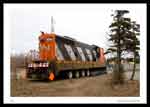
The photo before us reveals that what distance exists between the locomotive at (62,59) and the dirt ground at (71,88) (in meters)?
0.37

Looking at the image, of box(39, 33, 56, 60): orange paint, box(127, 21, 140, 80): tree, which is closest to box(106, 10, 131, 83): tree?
box(127, 21, 140, 80): tree

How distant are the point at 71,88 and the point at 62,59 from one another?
1161mm

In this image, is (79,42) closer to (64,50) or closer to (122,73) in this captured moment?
(64,50)

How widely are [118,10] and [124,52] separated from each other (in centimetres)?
141

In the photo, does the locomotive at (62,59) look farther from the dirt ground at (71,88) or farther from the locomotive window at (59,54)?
the dirt ground at (71,88)

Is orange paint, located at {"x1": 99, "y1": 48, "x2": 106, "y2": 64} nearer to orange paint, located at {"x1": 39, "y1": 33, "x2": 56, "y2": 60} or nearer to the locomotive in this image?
the locomotive

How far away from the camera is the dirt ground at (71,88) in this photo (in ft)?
36.7

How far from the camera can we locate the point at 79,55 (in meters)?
12.5

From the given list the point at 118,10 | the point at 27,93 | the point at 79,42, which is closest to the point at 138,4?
the point at 118,10

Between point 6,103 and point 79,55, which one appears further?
point 79,55

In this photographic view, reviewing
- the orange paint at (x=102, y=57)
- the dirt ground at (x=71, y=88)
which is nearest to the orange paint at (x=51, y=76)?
the dirt ground at (x=71, y=88)

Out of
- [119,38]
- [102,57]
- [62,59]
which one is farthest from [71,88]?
[119,38]

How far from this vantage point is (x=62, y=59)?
11.9m

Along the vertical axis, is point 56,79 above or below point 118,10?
below
